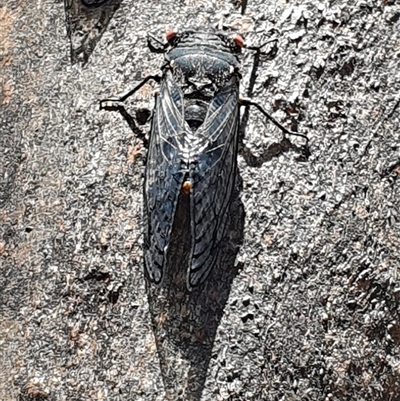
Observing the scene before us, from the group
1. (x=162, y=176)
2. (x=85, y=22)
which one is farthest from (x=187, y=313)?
(x=85, y=22)

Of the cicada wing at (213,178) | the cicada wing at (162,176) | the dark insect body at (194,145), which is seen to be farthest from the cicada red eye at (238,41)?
the cicada wing at (162,176)

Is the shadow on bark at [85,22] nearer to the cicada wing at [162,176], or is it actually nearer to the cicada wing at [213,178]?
the cicada wing at [162,176]

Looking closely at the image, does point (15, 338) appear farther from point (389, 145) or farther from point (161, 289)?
point (389, 145)

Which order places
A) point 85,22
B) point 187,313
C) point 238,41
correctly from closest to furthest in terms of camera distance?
point 187,313 → point 238,41 → point 85,22

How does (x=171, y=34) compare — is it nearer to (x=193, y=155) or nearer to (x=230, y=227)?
(x=193, y=155)

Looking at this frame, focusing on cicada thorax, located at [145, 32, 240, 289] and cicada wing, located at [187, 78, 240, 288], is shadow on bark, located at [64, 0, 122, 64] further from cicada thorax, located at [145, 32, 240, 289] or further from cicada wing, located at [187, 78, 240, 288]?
cicada wing, located at [187, 78, 240, 288]

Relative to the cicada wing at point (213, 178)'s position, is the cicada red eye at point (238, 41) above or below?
above

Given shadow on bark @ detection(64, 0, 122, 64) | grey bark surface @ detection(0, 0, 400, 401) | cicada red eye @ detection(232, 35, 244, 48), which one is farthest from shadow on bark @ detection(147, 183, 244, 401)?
shadow on bark @ detection(64, 0, 122, 64)
